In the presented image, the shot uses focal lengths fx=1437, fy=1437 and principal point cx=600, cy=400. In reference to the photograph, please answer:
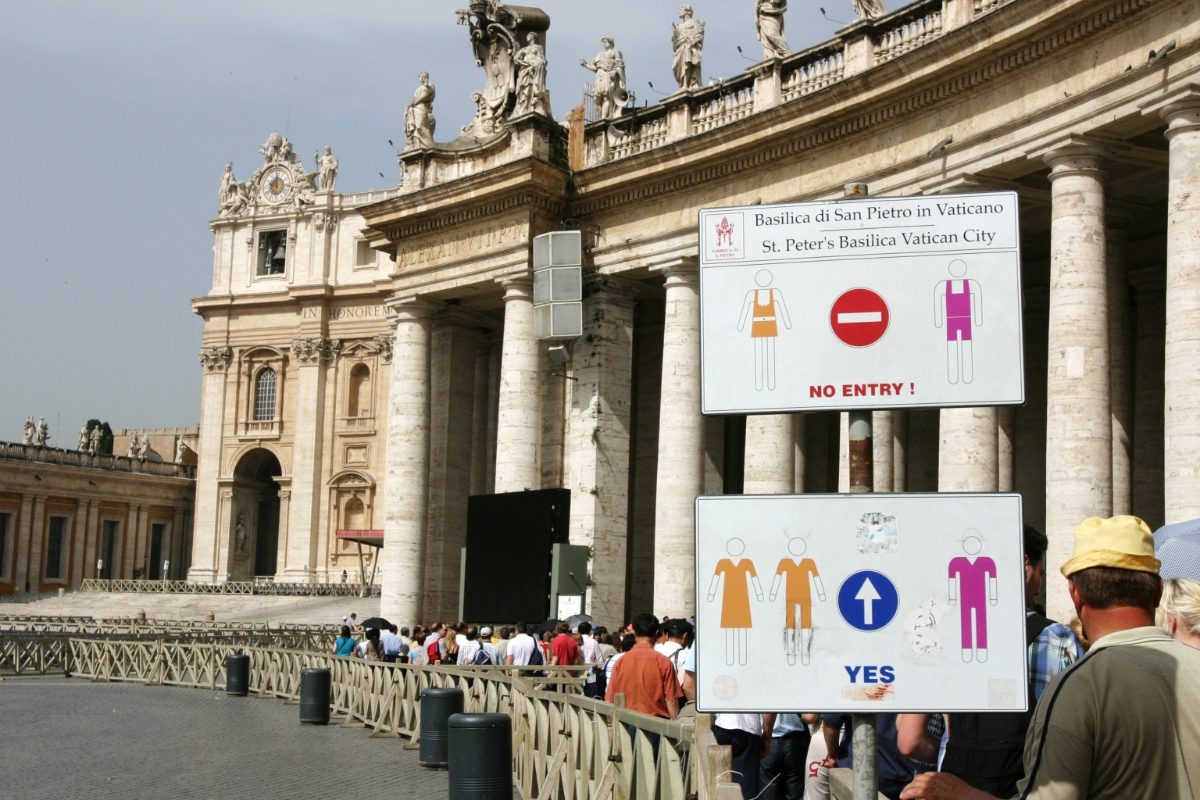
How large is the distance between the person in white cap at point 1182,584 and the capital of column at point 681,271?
71.7 feet

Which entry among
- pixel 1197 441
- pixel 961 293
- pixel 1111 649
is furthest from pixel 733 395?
pixel 1197 441

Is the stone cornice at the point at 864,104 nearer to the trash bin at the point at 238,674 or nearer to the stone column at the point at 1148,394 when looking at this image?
the stone column at the point at 1148,394

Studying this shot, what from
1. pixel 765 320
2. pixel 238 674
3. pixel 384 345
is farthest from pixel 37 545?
pixel 765 320

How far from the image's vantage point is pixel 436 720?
51.9 feet

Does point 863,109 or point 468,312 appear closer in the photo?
point 863,109

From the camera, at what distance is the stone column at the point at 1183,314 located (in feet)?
54.5

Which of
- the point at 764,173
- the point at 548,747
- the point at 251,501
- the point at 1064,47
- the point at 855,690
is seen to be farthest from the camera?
the point at 251,501

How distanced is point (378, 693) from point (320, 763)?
3.88 m

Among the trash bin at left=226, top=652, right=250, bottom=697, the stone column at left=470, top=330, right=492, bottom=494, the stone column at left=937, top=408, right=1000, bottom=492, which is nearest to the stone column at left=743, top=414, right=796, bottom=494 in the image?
the stone column at left=937, top=408, right=1000, bottom=492

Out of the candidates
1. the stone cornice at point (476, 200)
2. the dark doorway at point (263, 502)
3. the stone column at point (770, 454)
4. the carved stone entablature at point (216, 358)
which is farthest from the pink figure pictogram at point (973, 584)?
the carved stone entablature at point (216, 358)

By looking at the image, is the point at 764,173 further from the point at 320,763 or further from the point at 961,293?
the point at 961,293

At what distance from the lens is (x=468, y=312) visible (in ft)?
102

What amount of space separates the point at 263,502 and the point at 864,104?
58.9 meters

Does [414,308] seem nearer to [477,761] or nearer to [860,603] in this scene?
[477,761]
